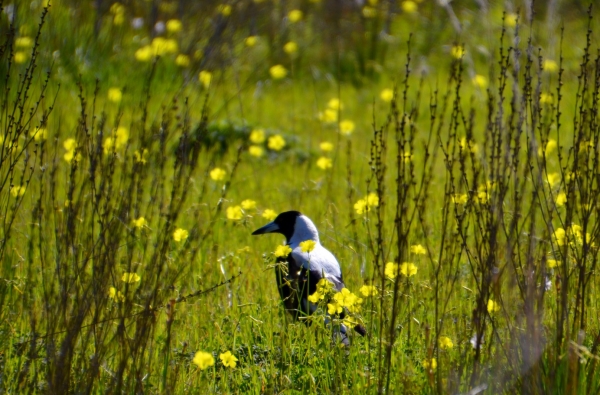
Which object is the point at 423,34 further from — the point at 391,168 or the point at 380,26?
the point at 391,168

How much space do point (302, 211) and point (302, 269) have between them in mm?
1359

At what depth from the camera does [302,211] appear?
5.37 meters

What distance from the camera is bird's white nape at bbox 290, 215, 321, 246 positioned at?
4379 millimetres

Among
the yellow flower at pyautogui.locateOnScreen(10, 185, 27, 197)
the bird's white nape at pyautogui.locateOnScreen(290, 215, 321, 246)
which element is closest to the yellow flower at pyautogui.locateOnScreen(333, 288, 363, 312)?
the yellow flower at pyautogui.locateOnScreen(10, 185, 27, 197)

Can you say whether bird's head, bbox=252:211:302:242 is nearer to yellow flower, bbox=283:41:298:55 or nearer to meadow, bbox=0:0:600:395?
meadow, bbox=0:0:600:395

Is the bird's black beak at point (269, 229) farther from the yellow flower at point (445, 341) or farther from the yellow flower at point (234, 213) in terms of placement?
the yellow flower at point (445, 341)

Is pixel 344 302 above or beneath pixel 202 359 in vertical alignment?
above

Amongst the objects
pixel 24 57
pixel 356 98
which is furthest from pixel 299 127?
pixel 24 57

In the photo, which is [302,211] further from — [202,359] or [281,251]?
[202,359]

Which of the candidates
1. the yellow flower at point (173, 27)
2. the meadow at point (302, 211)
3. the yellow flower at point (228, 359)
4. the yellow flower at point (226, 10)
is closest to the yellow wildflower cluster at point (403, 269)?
the meadow at point (302, 211)

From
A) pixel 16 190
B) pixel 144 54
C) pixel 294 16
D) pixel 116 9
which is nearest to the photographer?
pixel 16 190

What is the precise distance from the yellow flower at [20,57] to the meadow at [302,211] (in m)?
0.09

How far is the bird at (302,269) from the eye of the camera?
3.55 m

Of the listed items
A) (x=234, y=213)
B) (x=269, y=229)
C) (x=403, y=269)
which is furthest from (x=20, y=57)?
(x=403, y=269)
